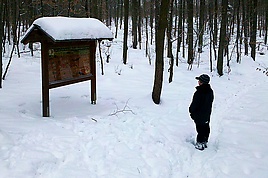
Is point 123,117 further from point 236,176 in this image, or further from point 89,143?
point 236,176

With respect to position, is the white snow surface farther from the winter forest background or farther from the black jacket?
the black jacket

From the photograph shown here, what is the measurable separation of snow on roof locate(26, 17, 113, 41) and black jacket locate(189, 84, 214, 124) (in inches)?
134

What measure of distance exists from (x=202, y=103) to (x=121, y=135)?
197cm

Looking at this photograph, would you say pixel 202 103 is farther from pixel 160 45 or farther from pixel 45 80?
pixel 45 80

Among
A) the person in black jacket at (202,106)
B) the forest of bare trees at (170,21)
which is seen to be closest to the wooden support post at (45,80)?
the forest of bare trees at (170,21)

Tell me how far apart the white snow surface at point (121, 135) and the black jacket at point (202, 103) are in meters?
0.76

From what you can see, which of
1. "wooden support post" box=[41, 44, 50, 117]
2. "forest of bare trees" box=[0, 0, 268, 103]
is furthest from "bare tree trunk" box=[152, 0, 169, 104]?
"wooden support post" box=[41, 44, 50, 117]

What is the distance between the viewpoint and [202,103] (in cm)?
660

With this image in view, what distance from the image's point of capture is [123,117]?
26.9 ft

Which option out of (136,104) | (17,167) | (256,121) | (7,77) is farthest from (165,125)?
(7,77)

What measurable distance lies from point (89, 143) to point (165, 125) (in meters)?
2.60

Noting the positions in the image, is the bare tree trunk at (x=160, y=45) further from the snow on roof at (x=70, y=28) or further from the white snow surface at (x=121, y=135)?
the snow on roof at (x=70, y=28)

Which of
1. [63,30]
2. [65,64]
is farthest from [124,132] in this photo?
[63,30]

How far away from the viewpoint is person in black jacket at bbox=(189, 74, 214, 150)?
21.5 feet
